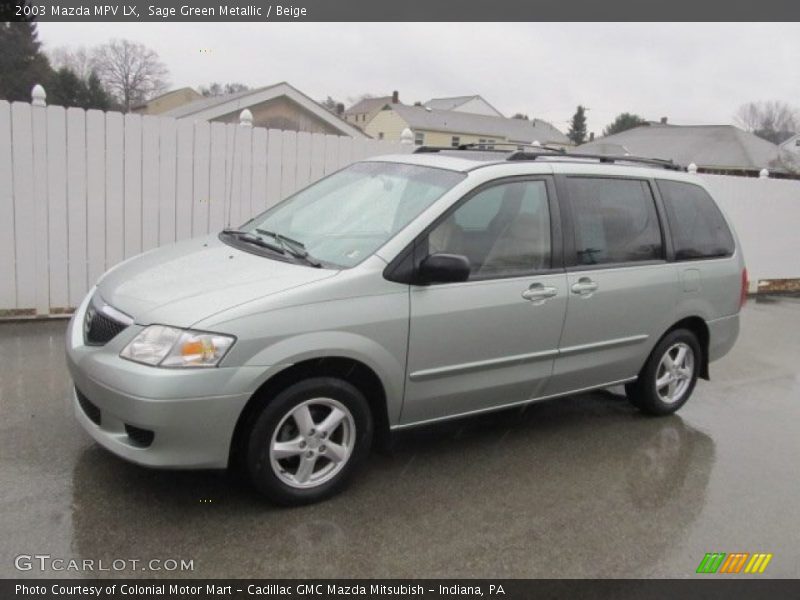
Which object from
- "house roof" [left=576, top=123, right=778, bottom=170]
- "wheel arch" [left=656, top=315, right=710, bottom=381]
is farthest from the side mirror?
"house roof" [left=576, top=123, right=778, bottom=170]

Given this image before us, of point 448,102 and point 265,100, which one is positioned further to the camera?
point 448,102

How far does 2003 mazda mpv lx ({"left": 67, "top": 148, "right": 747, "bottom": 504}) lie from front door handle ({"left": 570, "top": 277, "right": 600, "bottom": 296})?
1cm

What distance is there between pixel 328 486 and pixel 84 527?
3.84 feet

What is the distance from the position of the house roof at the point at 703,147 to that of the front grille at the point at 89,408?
3999 cm

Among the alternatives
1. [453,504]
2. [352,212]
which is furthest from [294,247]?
[453,504]

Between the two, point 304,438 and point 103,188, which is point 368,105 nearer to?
point 103,188

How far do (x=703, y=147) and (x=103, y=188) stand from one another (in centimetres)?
4632

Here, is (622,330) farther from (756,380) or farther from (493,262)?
(756,380)

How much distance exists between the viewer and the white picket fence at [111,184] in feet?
21.0

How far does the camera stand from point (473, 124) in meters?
57.0

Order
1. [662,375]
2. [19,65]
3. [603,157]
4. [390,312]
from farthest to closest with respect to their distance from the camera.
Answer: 1. [19,65]
2. [662,375]
3. [603,157]
4. [390,312]

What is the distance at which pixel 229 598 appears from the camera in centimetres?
278

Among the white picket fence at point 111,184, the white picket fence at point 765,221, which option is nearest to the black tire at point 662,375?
the white picket fence at point 111,184

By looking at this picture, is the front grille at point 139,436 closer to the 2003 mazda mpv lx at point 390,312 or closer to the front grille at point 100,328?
the 2003 mazda mpv lx at point 390,312
